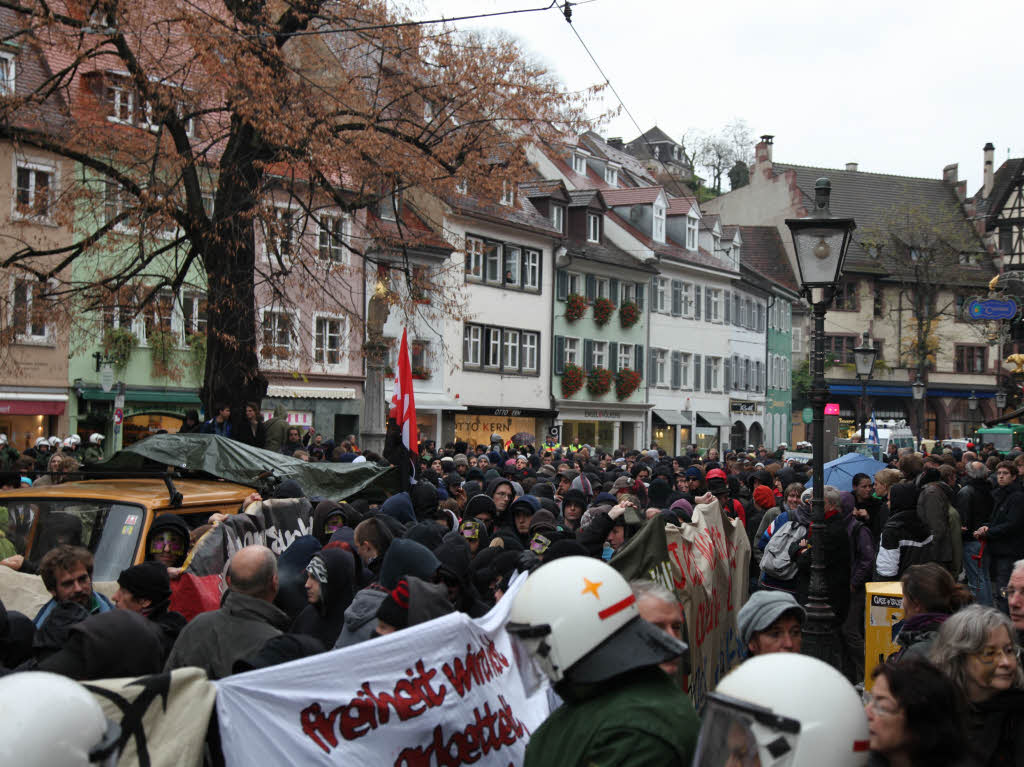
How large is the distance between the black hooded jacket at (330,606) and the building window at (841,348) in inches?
2506

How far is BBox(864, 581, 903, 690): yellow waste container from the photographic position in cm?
766

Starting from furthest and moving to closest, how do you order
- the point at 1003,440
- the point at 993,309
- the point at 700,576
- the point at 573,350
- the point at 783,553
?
1. the point at 573,350
2. the point at 1003,440
3. the point at 993,309
4. the point at 783,553
5. the point at 700,576

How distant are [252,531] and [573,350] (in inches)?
1484

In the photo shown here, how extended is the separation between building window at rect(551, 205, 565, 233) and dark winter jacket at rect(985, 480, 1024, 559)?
107 ft

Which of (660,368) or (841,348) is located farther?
(841,348)

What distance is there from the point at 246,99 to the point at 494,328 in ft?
89.7

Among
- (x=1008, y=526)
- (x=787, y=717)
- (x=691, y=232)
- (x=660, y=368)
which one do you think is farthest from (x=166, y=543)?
(x=691, y=232)

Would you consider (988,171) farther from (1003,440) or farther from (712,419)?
(1003,440)

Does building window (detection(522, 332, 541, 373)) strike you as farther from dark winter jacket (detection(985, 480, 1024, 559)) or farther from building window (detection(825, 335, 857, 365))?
dark winter jacket (detection(985, 480, 1024, 559))

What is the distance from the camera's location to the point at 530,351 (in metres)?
42.9

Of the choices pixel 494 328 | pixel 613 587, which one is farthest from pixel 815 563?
pixel 494 328

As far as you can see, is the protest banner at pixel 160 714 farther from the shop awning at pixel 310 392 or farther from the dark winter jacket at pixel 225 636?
the shop awning at pixel 310 392

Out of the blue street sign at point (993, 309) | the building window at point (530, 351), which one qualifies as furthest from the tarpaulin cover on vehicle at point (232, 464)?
the building window at point (530, 351)

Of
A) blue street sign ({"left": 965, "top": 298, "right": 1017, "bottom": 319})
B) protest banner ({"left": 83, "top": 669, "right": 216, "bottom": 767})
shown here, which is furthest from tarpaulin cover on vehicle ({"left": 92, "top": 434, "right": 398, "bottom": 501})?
blue street sign ({"left": 965, "top": 298, "right": 1017, "bottom": 319})
